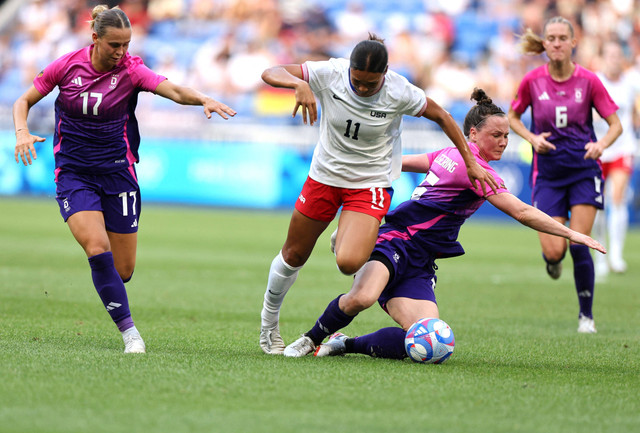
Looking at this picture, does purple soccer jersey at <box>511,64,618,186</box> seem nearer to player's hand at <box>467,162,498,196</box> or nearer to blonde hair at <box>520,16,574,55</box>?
blonde hair at <box>520,16,574,55</box>

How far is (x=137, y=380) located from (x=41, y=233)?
12009mm

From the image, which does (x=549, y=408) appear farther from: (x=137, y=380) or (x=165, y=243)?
(x=165, y=243)

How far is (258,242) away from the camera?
15.8 m

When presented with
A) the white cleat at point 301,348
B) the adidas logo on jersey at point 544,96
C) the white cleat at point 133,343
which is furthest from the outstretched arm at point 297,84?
the adidas logo on jersey at point 544,96

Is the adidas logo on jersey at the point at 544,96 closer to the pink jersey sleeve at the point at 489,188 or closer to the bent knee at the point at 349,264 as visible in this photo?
the pink jersey sleeve at the point at 489,188

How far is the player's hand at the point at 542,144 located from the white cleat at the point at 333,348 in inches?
118

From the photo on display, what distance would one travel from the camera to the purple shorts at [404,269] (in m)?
6.12

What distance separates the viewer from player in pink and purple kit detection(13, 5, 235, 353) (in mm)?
5867

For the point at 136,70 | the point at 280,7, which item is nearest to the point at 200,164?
the point at 280,7

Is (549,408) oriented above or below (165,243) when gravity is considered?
above

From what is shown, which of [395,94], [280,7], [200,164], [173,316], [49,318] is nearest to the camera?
[395,94]

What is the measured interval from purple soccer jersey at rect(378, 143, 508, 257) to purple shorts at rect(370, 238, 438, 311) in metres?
0.05

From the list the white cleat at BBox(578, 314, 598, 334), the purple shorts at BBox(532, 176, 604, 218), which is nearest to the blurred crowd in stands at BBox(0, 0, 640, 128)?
the purple shorts at BBox(532, 176, 604, 218)

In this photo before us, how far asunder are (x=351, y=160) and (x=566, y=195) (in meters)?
3.06
